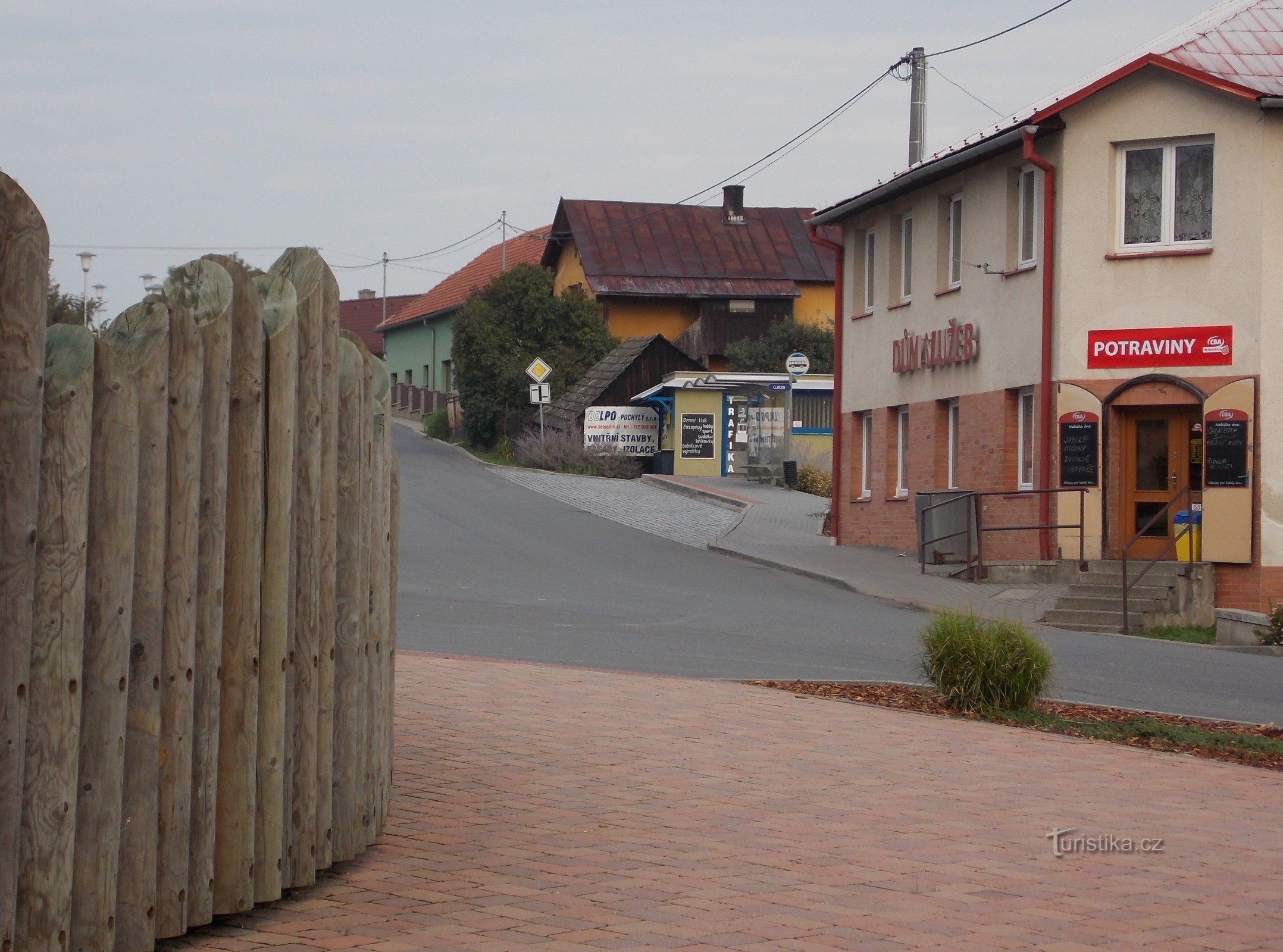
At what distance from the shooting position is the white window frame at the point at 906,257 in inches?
Result: 1040

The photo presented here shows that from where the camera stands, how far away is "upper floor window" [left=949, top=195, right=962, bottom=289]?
80.8 ft

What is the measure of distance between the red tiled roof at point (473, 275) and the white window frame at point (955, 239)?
41.8m

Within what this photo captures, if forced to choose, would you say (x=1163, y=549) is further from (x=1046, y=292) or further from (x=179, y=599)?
(x=179, y=599)

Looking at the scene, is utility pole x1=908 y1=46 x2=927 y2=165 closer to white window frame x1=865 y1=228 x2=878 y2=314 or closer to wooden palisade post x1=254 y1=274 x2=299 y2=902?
white window frame x1=865 y1=228 x2=878 y2=314

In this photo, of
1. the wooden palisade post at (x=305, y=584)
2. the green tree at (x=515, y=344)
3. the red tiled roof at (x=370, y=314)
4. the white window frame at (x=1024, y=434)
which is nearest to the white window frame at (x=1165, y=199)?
the white window frame at (x=1024, y=434)

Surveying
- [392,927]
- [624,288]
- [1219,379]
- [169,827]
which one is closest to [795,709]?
[392,927]

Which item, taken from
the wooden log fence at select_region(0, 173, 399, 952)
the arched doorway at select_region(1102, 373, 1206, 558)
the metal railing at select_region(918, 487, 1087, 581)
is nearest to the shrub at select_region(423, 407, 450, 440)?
the metal railing at select_region(918, 487, 1087, 581)

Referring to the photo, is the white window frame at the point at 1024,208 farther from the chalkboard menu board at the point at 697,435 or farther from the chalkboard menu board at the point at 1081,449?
the chalkboard menu board at the point at 697,435

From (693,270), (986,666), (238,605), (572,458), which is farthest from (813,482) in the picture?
(238,605)

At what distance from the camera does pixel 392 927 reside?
4773 millimetres

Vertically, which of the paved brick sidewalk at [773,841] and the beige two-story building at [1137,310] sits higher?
the beige two-story building at [1137,310]

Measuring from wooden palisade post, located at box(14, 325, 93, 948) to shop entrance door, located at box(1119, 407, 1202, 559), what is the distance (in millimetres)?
18681

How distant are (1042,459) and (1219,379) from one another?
2723 millimetres

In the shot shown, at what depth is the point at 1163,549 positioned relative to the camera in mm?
20406
